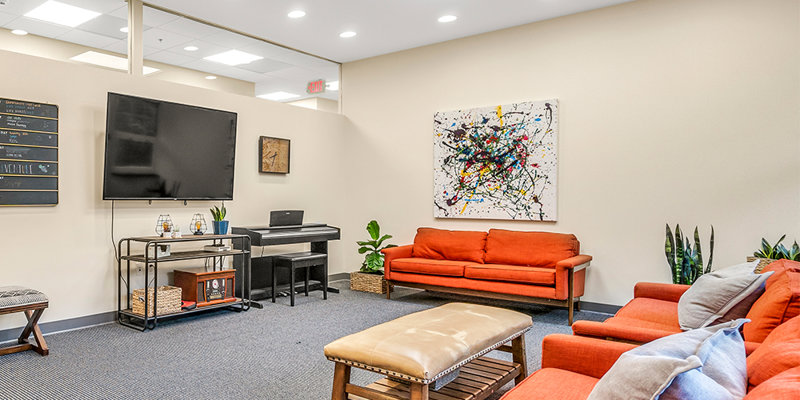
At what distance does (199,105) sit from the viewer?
538 cm

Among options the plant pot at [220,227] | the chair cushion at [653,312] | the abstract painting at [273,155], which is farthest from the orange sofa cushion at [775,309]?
the abstract painting at [273,155]

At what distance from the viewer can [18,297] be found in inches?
139

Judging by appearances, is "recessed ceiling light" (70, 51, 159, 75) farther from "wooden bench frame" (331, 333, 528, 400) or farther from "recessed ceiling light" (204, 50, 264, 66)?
"wooden bench frame" (331, 333, 528, 400)

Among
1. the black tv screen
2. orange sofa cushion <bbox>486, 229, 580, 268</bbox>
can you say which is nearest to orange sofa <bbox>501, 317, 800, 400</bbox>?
orange sofa cushion <bbox>486, 229, 580, 268</bbox>

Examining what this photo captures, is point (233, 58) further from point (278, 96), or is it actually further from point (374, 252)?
point (374, 252)

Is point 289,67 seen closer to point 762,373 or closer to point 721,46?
point 721,46

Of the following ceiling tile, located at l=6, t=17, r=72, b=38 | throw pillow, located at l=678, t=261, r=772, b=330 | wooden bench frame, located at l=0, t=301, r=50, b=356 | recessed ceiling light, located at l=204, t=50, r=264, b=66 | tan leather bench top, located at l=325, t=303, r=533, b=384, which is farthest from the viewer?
recessed ceiling light, located at l=204, t=50, r=264, b=66

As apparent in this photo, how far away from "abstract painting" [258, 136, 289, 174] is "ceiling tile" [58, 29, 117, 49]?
183 centimetres

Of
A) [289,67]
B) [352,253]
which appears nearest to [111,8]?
[289,67]

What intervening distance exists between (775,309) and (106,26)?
5531 millimetres

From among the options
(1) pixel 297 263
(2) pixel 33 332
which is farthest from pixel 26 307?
(1) pixel 297 263

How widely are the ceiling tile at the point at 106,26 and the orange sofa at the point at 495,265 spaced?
138 inches

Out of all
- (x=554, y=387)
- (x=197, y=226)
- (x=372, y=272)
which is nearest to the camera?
(x=554, y=387)

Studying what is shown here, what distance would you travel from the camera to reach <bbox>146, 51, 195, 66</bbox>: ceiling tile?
5172 mm
